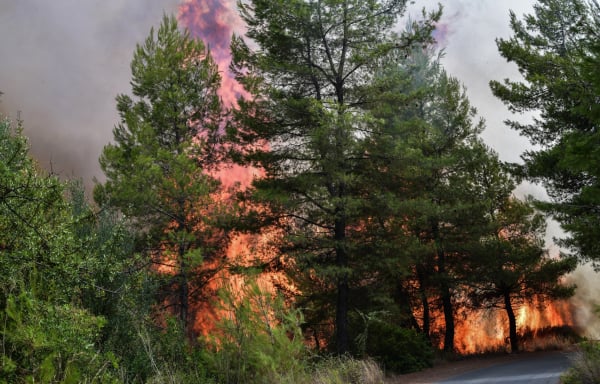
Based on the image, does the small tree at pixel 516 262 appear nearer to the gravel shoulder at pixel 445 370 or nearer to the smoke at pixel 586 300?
the gravel shoulder at pixel 445 370

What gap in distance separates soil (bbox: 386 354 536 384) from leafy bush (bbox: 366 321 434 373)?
37 cm

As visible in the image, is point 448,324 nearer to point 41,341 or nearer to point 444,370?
point 444,370

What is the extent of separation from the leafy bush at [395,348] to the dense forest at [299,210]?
0.07m

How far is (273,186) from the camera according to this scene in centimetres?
1636

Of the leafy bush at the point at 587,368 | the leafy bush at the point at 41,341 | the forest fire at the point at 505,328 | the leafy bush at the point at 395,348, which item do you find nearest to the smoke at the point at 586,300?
the forest fire at the point at 505,328

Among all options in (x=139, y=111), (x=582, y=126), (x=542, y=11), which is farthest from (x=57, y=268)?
(x=542, y=11)

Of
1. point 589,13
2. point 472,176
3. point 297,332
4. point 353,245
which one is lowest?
point 297,332

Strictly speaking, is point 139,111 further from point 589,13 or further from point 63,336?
point 589,13

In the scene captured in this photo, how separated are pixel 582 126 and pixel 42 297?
17.3 m

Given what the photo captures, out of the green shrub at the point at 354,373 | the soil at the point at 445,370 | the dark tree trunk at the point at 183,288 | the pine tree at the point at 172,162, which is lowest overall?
the soil at the point at 445,370

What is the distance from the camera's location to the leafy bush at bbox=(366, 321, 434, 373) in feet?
54.3

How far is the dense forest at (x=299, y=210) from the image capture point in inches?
363

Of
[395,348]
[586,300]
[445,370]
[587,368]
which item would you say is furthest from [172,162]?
[586,300]

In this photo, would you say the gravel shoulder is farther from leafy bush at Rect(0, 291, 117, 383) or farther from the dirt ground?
leafy bush at Rect(0, 291, 117, 383)
